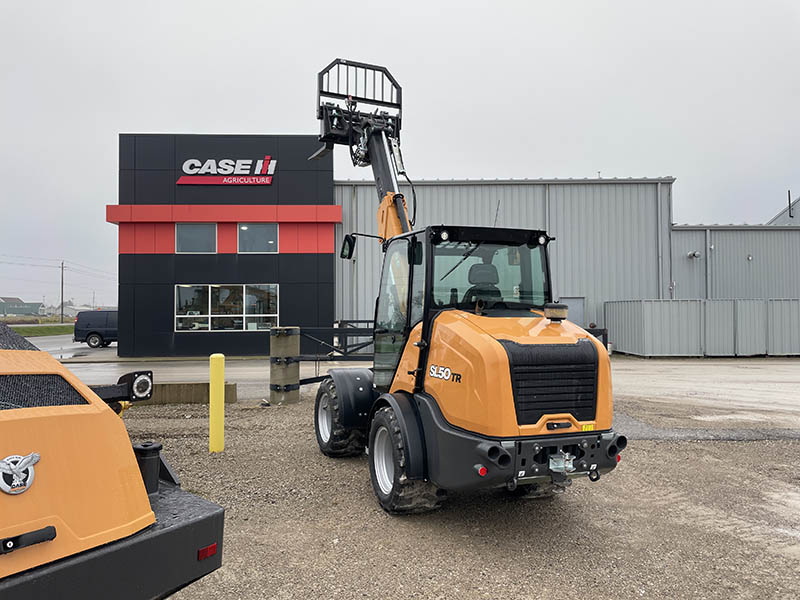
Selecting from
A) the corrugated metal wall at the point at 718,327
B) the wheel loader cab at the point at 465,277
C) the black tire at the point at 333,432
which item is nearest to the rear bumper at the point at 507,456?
the wheel loader cab at the point at 465,277

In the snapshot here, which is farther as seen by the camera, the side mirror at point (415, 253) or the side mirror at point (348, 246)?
the side mirror at point (348, 246)

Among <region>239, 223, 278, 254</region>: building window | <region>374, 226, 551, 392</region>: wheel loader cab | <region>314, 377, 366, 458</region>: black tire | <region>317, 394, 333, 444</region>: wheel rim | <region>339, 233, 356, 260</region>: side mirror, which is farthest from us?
<region>239, 223, 278, 254</region>: building window

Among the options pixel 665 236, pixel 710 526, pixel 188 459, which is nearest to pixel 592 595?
pixel 710 526

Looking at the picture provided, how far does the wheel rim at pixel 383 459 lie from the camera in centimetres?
472

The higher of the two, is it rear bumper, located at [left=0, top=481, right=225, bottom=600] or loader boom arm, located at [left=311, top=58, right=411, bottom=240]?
loader boom arm, located at [left=311, top=58, right=411, bottom=240]

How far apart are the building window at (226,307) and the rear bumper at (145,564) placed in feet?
61.7

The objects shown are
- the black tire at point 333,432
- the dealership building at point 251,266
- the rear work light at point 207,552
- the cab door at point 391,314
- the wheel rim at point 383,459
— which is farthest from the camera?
the dealership building at point 251,266

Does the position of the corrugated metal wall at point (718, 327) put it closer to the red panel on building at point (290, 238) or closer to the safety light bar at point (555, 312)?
the red panel on building at point (290, 238)

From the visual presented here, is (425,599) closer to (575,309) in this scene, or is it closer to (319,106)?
(319,106)

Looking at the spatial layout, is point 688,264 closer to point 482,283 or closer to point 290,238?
point 290,238

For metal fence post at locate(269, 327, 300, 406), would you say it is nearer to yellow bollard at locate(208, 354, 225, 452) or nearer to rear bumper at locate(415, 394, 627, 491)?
yellow bollard at locate(208, 354, 225, 452)

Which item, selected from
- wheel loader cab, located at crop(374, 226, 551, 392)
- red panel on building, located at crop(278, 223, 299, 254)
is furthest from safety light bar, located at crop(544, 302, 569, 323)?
red panel on building, located at crop(278, 223, 299, 254)

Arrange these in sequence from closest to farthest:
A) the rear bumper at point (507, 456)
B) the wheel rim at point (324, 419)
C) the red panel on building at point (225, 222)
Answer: the rear bumper at point (507, 456)
the wheel rim at point (324, 419)
the red panel on building at point (225, 222)

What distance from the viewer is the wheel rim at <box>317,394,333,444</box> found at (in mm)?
6374
